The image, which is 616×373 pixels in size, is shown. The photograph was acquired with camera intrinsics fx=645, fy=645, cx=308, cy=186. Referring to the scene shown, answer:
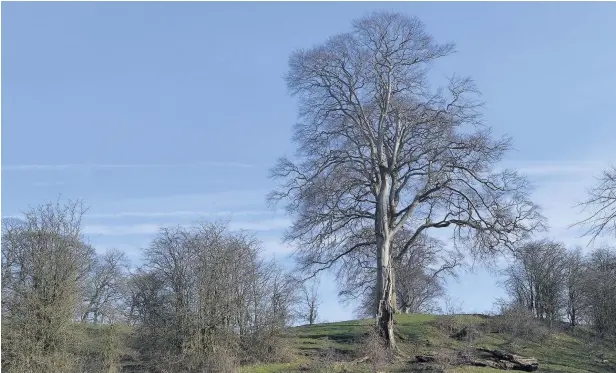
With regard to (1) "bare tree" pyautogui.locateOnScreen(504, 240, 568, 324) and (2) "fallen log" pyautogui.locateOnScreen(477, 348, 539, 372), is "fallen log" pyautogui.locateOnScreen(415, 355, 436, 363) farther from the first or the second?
(1) "bare tree" pyautogui.locateOnScreen(504, 240, 568, 324)

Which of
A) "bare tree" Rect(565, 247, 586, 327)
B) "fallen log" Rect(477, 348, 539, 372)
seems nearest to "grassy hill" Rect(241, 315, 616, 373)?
"fallen log" Rect(477, 348, 539, 372)

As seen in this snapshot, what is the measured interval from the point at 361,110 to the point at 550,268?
57.9 feet

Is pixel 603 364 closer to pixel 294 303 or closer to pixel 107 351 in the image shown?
pixel 294 303

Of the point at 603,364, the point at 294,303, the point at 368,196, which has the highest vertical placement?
the point at 368,196

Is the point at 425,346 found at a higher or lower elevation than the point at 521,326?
lower

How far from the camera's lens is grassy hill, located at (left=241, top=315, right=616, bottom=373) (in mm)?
21734

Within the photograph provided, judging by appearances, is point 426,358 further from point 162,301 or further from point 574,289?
point 574,289

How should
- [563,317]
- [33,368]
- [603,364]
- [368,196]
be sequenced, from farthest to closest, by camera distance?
1. [563,317]
2. [368,196]
3. [603,364]
4. [33,368]

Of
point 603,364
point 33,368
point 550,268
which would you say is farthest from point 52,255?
point 550,268

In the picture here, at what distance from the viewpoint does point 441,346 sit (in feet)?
87.6

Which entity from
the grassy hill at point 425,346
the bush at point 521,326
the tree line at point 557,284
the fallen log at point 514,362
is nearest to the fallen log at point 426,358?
the grassy hill at point 425,346

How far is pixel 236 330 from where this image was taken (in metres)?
22.7

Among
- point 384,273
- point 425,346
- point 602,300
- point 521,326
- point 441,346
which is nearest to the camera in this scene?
point 384,273

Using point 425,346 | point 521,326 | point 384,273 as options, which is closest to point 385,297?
point 384,273
